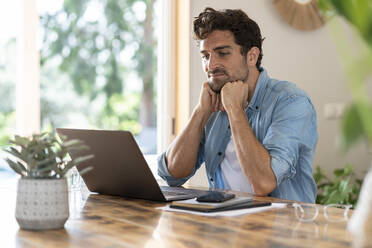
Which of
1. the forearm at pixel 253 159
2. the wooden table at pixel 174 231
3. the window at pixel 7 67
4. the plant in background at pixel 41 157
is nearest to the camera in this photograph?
the wooden table at pixel 174 231

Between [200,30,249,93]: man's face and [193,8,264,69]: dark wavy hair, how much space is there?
24 mm

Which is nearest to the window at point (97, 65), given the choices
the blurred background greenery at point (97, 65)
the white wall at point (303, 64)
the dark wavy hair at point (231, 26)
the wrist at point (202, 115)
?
the blurred background greenery at point (97, 65)

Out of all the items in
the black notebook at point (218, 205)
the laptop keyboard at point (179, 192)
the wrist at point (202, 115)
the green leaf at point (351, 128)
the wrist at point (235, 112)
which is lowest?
the laptop keyboard at point (179, 192)

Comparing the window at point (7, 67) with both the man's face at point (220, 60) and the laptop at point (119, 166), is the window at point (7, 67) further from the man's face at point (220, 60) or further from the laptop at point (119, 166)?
the man's face at point (220, 60)

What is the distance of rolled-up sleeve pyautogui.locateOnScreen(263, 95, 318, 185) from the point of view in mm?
1876

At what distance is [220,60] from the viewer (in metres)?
2.28

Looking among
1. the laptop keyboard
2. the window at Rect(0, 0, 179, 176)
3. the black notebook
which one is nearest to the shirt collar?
the laptop keyboard

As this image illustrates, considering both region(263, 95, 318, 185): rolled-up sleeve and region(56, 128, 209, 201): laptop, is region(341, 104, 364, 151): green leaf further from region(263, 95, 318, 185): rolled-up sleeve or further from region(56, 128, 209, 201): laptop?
region(263, 95, 318, 185): rolled-up sleeve

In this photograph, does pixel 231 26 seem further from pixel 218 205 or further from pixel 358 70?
pixel 358 70

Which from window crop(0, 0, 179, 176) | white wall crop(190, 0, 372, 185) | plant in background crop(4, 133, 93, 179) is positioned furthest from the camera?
window crop(0, 0, 179, 176)

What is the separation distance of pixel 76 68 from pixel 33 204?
621 centimetres

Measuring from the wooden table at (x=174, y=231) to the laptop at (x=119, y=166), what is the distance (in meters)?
0.12

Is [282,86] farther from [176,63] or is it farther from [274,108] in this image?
[176,63]

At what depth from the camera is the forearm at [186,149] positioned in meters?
2.15
